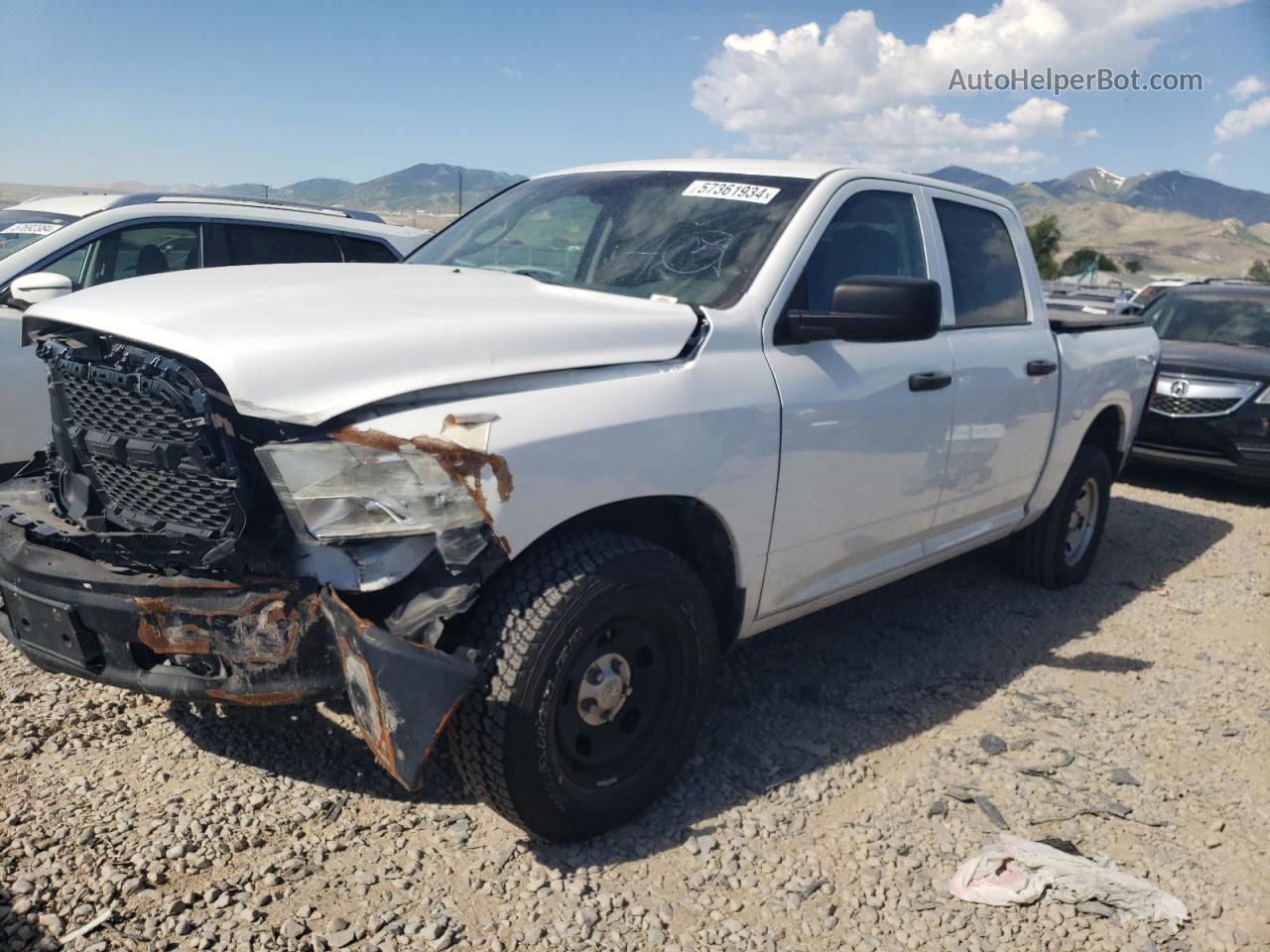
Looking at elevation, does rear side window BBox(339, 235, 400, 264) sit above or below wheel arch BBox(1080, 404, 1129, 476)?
above

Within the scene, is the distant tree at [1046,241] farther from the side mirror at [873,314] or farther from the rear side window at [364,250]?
the side mirror at [873,314]

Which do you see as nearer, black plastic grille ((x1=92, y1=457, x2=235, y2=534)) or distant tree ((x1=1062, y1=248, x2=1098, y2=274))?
black plastic grille ((x1=92, y1=457, x2=235, y2=534))

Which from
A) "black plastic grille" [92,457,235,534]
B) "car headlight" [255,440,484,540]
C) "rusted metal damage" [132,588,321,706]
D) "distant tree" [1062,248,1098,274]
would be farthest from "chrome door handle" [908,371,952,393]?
"distant tree" [1062,248,1098,274]

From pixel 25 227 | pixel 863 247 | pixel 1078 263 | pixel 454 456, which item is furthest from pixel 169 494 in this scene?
pixel 1078 263

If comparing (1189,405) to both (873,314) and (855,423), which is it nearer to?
(855,423)

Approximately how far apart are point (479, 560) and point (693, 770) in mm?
1259

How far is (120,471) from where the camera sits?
2.61 m

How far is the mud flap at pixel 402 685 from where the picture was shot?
2213mm

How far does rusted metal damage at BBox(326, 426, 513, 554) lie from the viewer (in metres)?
2.24

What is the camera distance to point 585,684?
2641 mm

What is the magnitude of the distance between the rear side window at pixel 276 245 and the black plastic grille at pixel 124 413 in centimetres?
352

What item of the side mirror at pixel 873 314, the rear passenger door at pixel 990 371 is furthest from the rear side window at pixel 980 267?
the side mirror at pixel 873 314

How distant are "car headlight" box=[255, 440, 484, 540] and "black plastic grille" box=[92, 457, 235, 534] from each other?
18cm

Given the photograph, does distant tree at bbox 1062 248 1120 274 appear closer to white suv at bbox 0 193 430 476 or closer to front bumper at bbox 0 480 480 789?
white suv at bbox 0 193 430 476
